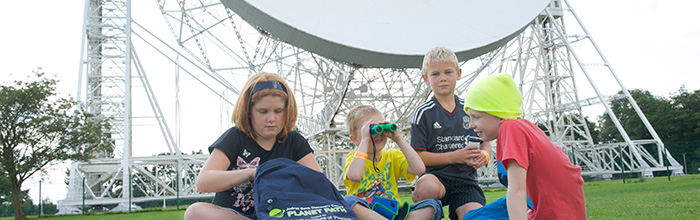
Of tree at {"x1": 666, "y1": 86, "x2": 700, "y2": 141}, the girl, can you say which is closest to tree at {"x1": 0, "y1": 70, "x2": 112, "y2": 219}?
the girl

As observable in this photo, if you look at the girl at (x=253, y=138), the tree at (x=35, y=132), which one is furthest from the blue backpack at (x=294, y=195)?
the tree at (x=35, y=132)

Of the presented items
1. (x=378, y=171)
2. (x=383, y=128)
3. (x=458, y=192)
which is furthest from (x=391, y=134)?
(x=458, y=192)

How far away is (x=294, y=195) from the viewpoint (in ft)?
7.47

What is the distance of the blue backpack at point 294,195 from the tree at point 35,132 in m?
12.3

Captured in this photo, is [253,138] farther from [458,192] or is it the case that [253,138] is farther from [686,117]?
[686,117]

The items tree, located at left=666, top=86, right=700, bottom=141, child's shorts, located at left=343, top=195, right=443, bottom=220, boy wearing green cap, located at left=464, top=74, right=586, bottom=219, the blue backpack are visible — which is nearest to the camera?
boy wearing green cap, located at left=464, top=74, right=586, bottom=219

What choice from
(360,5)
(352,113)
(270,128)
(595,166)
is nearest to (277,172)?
(270,128)

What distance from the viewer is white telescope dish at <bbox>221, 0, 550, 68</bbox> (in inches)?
429

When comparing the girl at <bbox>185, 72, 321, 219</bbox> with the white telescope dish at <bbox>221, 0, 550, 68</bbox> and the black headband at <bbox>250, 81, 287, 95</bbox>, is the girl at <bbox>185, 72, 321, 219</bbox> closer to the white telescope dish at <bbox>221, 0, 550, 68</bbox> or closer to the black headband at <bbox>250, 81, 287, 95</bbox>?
the black headband at <bbox>250, 81, 287, 95</bbox>

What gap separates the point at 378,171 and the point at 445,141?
534 mm

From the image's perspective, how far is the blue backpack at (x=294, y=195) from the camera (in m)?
2.19

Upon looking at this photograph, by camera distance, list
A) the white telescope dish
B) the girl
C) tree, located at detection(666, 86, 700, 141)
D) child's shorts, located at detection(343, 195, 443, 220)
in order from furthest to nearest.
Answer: tree, located at detection(666, 86, 700, 141) → the white telescope dish → child's shorts, located at detection(343, 195, 443, 220) → the girl

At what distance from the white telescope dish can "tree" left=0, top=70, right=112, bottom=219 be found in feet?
19.3

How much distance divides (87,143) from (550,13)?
18.1 meters
